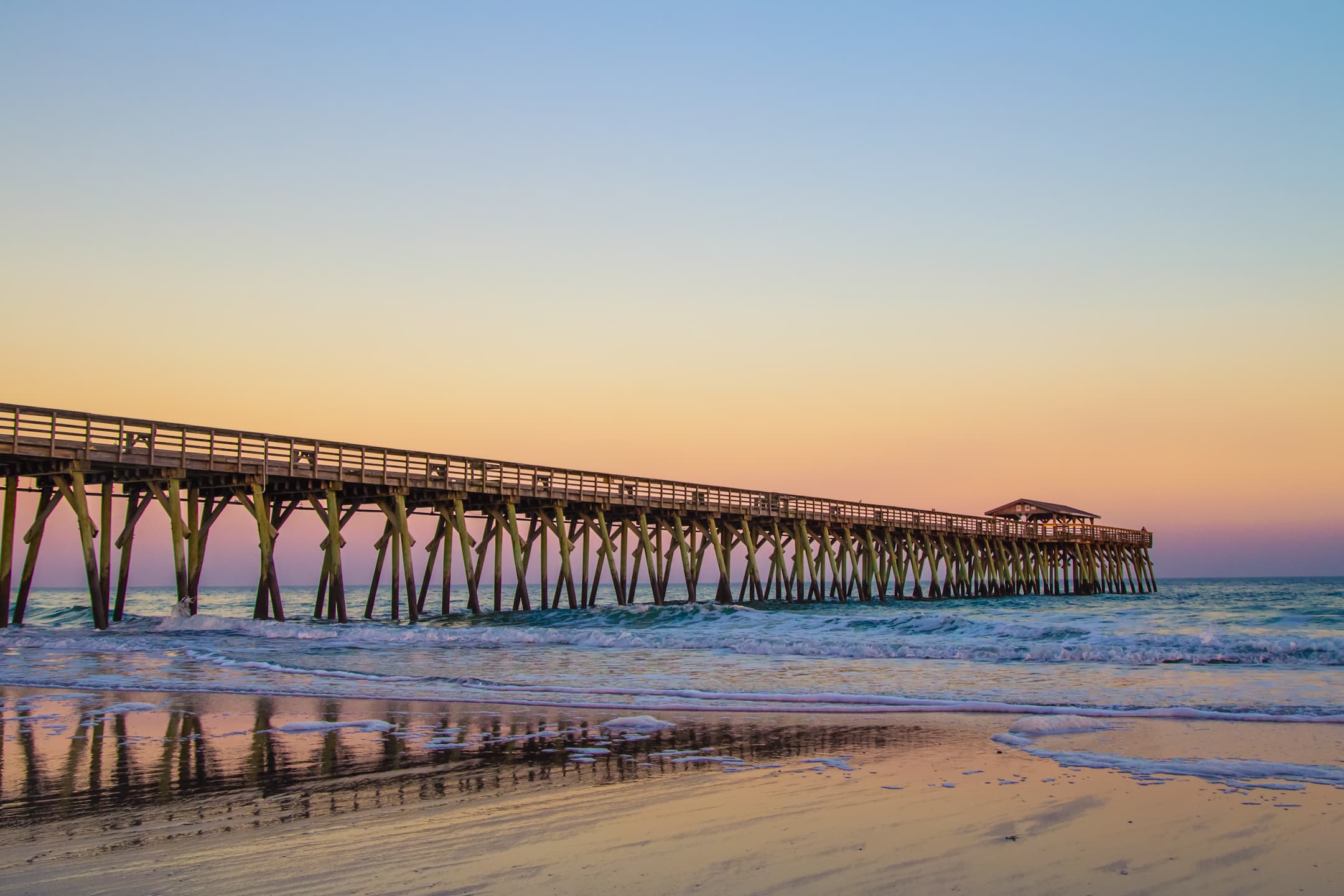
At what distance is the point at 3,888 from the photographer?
4266mm

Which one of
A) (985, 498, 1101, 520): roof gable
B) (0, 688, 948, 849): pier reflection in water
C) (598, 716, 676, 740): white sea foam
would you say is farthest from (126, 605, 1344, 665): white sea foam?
(985, 498, 1101, 520): roof gable

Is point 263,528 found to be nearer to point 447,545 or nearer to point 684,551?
point 447,545

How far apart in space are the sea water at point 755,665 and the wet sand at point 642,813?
2036mm

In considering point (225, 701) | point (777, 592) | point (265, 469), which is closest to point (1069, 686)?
point (225, 701)

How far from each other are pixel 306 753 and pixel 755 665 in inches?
349

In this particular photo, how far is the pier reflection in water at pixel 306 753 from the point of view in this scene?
231 inches

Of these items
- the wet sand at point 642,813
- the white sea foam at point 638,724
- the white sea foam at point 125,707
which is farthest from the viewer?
the white sea foam at point 125,707

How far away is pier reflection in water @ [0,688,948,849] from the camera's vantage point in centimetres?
586

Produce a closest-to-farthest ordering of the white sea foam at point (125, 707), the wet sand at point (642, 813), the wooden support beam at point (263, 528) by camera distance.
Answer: the wet sand at point (642, 813) → the white sea foam at point (125, 707) → the wooden support beam at point (263, 528)

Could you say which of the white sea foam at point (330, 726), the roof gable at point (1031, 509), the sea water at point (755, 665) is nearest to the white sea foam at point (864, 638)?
the sea water at point (755, 665)

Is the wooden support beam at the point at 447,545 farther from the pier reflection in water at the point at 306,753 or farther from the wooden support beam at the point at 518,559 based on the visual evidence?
the pier reflection in water at the point at 306,753

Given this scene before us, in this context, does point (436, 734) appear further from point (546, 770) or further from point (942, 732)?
point (942, 732)

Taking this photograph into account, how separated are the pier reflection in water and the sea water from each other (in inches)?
55.2

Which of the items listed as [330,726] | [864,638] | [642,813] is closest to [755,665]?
[864,638]
